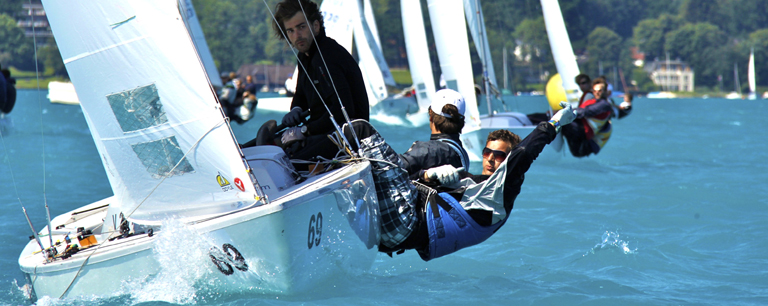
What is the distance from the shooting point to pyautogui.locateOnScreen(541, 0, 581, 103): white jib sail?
11914 millimetres

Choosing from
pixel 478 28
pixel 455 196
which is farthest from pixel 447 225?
pixel 478 28

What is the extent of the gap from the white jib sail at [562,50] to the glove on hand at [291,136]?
346 inches

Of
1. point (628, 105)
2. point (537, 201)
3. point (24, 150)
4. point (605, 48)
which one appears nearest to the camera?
point (537, 201)

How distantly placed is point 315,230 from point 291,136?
77 centimetres

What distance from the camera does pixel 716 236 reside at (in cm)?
520

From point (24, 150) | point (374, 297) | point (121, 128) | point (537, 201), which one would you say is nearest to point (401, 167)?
point (374, 297)

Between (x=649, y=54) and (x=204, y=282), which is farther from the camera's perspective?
(x=649, y=54)

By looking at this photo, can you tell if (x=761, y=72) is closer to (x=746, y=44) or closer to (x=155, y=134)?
(x=746, y=44)

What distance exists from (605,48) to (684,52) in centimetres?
2562

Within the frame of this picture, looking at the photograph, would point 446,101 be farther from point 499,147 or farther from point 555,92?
point 555,92

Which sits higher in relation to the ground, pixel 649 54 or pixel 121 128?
pixel 121 128

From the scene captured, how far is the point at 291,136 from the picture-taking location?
346cm

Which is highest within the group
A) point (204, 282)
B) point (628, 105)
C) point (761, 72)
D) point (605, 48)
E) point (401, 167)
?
point (401, 167)

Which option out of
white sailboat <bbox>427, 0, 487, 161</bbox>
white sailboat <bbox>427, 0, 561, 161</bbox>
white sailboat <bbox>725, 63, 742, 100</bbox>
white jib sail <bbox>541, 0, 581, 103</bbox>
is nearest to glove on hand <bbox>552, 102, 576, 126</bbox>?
white sailboat <bbox>427, 0, 561, 161</bbox>
